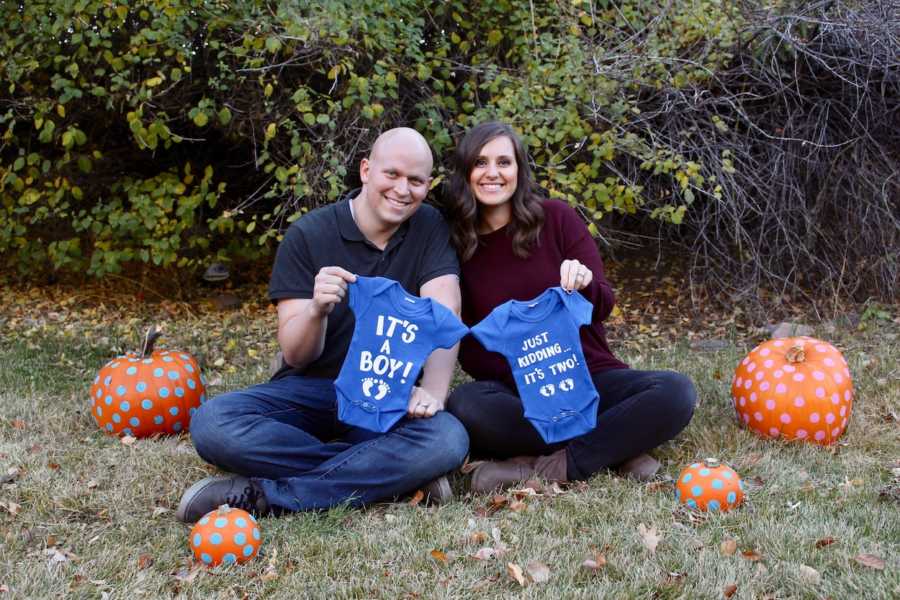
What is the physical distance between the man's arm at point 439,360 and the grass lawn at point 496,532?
41cm

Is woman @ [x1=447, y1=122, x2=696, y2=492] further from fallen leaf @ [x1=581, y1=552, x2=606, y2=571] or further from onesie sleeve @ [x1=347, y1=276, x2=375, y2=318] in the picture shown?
fallen leaf @ [x1=581, y1=552, x2=606, y2=571]

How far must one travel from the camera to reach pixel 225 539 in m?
2.68

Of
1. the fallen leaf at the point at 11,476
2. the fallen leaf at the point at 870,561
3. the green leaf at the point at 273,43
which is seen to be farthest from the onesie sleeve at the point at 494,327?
the green leaf at the point at 273,43

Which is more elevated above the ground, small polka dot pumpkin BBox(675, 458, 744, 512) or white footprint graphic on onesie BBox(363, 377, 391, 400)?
white footprint graphic on onesie BBox(363, 377, 391, 400)

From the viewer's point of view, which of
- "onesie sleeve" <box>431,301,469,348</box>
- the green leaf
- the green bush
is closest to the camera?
"onesie sleeve" <box>431,301,469,348</box>

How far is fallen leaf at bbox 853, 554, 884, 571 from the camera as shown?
2.52 m

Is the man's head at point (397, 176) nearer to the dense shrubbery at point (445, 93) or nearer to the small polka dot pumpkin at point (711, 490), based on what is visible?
the dense shrubbery at point (445, 93)

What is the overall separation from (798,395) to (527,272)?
1.33m

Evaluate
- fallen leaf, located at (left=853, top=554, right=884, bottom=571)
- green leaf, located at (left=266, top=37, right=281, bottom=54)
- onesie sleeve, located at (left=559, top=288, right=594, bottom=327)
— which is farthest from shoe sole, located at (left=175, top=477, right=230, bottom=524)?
green leaf, located at (left=266, top=37, right=281, bottom=54)

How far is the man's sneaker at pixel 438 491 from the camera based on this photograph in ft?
10.5

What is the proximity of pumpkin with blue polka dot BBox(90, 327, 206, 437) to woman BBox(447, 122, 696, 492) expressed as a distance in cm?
146

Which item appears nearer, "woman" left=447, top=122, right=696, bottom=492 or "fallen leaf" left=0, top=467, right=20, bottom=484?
"woman" left=447, top=122, right=696, bottom=492

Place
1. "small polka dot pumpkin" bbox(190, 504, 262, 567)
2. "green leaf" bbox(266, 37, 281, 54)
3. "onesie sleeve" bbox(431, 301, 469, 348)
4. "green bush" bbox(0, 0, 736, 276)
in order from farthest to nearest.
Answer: "green bush" bbox(0, 0, 736, 276) < "green leaf" bbox(266, 37, 281, 54) < "onesie sleeve" bbox(431, 301, 469, 348) < "small polka dot pumpkin" bbox(190, 504, 262, 567)

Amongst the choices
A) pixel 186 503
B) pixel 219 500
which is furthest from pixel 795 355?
pixel 186 503
